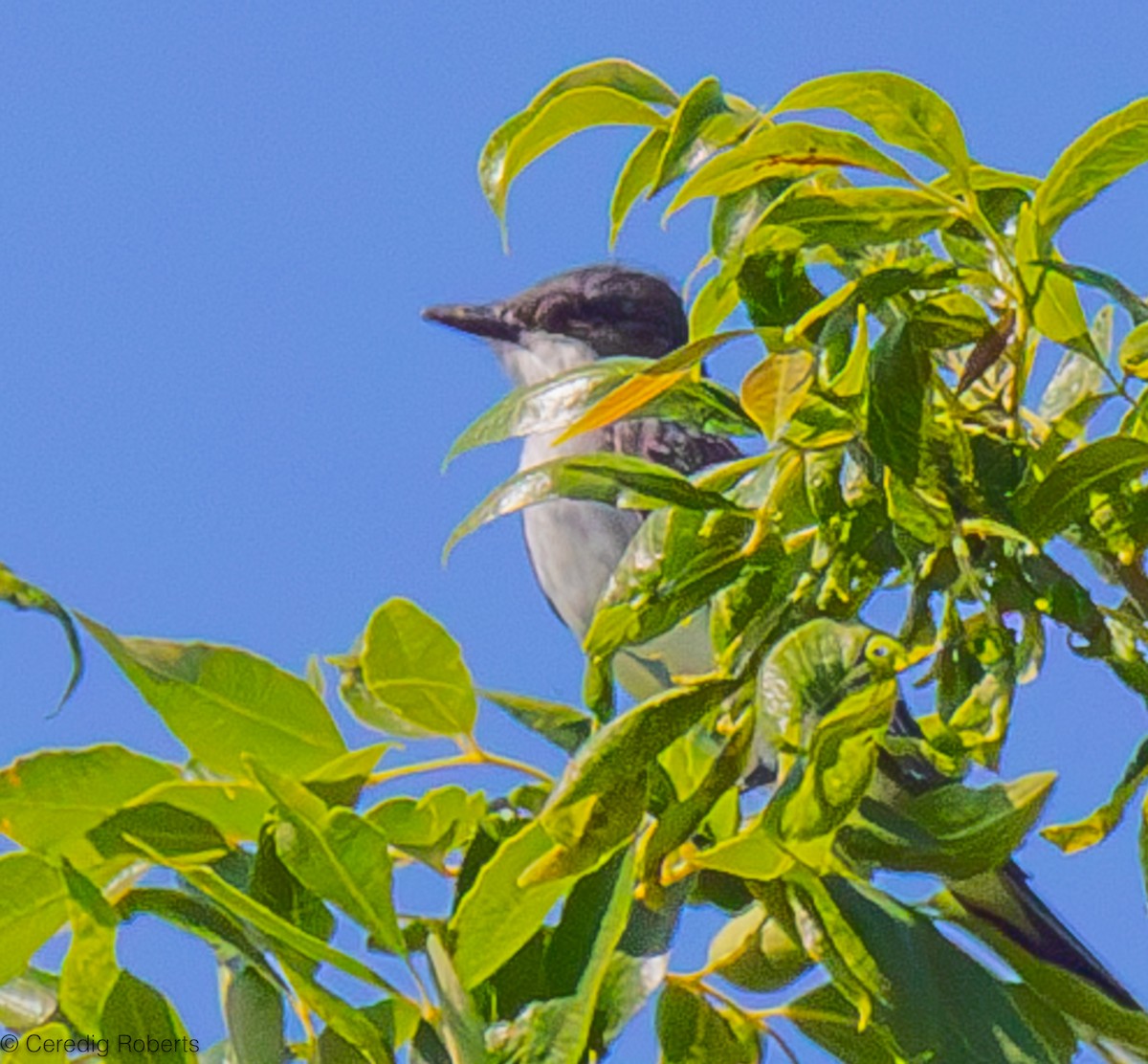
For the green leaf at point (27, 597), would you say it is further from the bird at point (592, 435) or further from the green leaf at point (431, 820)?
the bird at point (592, 435)

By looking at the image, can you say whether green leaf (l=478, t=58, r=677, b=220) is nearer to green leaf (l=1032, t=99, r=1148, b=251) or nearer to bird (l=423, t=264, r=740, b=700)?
green leaf (l=1032, t=99, r=1148, b=251)

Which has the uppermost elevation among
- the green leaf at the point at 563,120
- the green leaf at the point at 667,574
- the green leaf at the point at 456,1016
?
the green leaf at the point at 563,120

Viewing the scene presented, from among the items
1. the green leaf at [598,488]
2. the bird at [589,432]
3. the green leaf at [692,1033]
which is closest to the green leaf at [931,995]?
the green leaf at [692,1033]

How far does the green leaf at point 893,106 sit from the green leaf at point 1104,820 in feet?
1.19

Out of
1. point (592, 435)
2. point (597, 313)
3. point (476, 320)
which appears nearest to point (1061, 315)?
point (592, 435)

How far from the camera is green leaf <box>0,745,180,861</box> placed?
108 centimetres

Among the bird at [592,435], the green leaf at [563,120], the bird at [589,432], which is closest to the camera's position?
the green leaf at [563,120]

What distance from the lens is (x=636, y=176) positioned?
124 cm

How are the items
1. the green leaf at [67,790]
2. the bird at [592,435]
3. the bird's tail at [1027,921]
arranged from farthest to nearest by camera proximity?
the bird at [592,435] < the bird's tail at [1027,921] < the green leaf at [67,790]

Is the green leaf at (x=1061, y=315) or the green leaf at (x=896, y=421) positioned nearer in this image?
the green leaf at (x=896, y=421)

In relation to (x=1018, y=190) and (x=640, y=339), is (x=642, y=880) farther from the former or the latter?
(x=640, y=339)

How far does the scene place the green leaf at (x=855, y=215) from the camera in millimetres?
1103

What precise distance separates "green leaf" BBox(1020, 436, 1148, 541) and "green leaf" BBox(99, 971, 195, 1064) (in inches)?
21.0

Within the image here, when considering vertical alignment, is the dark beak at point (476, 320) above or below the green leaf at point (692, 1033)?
above
